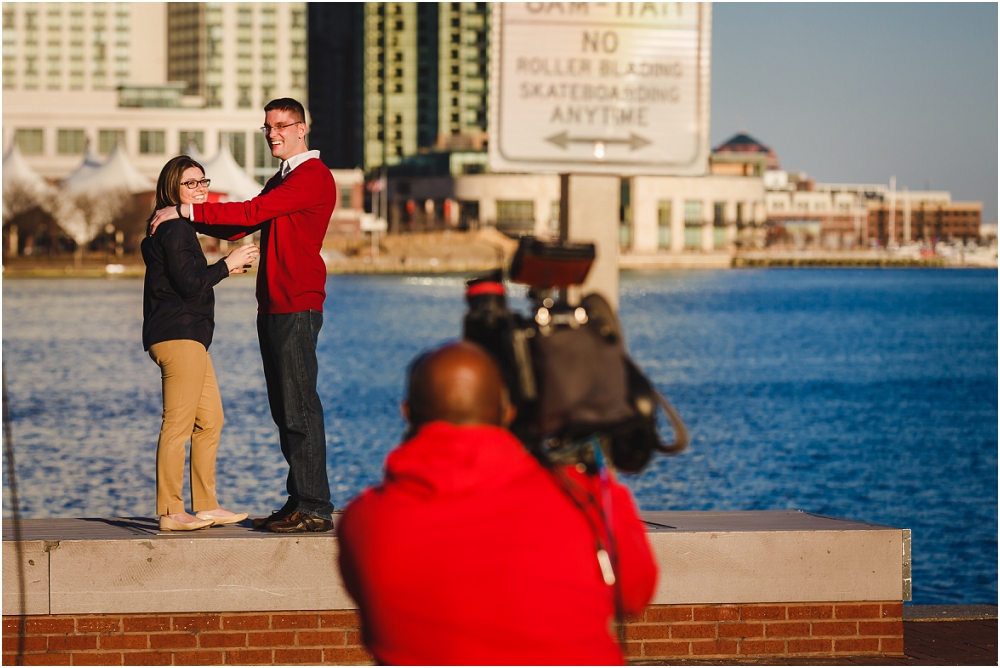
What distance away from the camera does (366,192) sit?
573 ft

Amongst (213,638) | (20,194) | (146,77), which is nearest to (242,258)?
(213,638)

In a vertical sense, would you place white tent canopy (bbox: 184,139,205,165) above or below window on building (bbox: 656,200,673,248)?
above

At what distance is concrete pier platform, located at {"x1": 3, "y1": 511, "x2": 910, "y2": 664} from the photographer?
18.6 feet

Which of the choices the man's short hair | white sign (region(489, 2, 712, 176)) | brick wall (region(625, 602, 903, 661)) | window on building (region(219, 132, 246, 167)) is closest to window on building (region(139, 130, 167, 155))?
window on building (region(219, 132, 246, 167))

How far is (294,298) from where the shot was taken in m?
6.03

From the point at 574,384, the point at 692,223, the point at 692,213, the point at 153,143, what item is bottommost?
the point at 692,223

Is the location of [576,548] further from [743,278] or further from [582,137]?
[743,278]

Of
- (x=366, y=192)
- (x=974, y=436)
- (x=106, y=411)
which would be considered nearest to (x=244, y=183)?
(x=366, y=192)

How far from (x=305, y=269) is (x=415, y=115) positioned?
614ft

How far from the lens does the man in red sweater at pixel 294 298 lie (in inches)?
234

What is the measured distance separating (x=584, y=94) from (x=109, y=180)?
121385mm

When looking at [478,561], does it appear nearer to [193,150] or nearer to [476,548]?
[476,548]

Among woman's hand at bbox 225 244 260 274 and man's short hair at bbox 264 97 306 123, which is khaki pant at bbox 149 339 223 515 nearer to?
woman's hand at bbox 225 244 260 274

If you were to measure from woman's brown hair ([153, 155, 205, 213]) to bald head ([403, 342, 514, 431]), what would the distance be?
12.5ft
